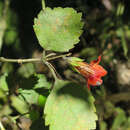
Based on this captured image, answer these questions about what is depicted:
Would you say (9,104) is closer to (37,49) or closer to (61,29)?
(37,49)

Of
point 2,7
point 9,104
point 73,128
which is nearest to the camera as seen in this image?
point 73,128

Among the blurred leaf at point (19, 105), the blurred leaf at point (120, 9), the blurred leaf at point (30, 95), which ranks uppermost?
the blurred leaf at point (120, 9)

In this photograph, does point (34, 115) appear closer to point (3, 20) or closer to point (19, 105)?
point (19, 105)

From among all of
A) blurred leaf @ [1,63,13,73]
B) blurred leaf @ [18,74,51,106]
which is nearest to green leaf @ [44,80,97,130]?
blurred leaf @ [18,74,51,106]

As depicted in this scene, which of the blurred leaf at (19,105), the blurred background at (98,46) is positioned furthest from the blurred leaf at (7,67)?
the blurred leaf at (19,105)

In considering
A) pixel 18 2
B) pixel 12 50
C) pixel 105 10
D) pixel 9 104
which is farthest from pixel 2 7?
pixel 105 10

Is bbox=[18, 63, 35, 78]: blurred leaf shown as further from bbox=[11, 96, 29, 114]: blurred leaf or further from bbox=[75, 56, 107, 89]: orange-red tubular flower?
bbox=[75, 56, 107, 89]: orange-red tubular flower

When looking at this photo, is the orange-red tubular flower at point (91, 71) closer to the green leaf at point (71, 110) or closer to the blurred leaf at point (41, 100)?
the green leaf at point (71, 110)
